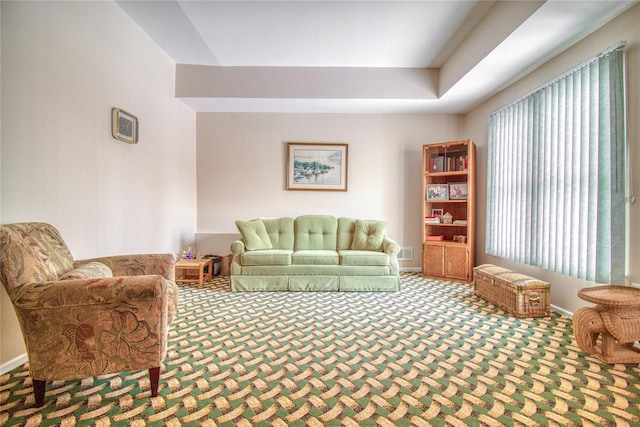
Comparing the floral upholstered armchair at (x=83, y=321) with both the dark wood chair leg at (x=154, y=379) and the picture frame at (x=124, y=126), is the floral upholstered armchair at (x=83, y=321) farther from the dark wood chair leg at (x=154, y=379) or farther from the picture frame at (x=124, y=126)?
the picture frame at (x=124, y=126)

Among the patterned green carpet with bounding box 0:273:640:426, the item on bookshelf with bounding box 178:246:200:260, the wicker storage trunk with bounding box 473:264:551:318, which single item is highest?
the item on bookshelf with bounding box 178:246:200:260

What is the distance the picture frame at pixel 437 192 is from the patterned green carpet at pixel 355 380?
219 cm

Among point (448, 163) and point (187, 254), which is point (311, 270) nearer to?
point (187, 254)

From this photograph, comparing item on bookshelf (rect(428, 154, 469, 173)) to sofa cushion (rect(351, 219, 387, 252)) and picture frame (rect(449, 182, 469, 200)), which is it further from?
sofa cushion (rect(351, 219, 387, 252))

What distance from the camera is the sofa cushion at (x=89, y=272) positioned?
5.82 ft

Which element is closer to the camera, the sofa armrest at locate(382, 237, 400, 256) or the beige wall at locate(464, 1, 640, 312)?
the beige wall at locate(464, 1, 640, 312)

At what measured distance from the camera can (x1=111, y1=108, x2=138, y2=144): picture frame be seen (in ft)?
9.95

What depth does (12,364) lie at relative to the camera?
200 cm

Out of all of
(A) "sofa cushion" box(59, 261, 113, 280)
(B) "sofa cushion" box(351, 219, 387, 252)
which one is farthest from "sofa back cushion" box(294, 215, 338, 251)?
(A) "sofa cushion" box(59, 261, 113, 280)

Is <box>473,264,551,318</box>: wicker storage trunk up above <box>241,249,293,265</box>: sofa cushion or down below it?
below

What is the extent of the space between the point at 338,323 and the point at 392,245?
5.33 ft

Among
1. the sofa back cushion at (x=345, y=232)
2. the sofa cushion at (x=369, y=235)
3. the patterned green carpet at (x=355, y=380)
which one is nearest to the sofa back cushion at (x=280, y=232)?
the sofa back cushion at (x=345, y=232)

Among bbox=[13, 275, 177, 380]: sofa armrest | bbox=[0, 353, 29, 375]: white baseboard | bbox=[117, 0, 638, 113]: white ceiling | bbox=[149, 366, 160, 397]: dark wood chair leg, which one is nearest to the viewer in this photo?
bbox=[13, 275, 177, 380]: sofa armrest

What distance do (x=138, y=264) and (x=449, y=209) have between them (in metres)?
4.59
